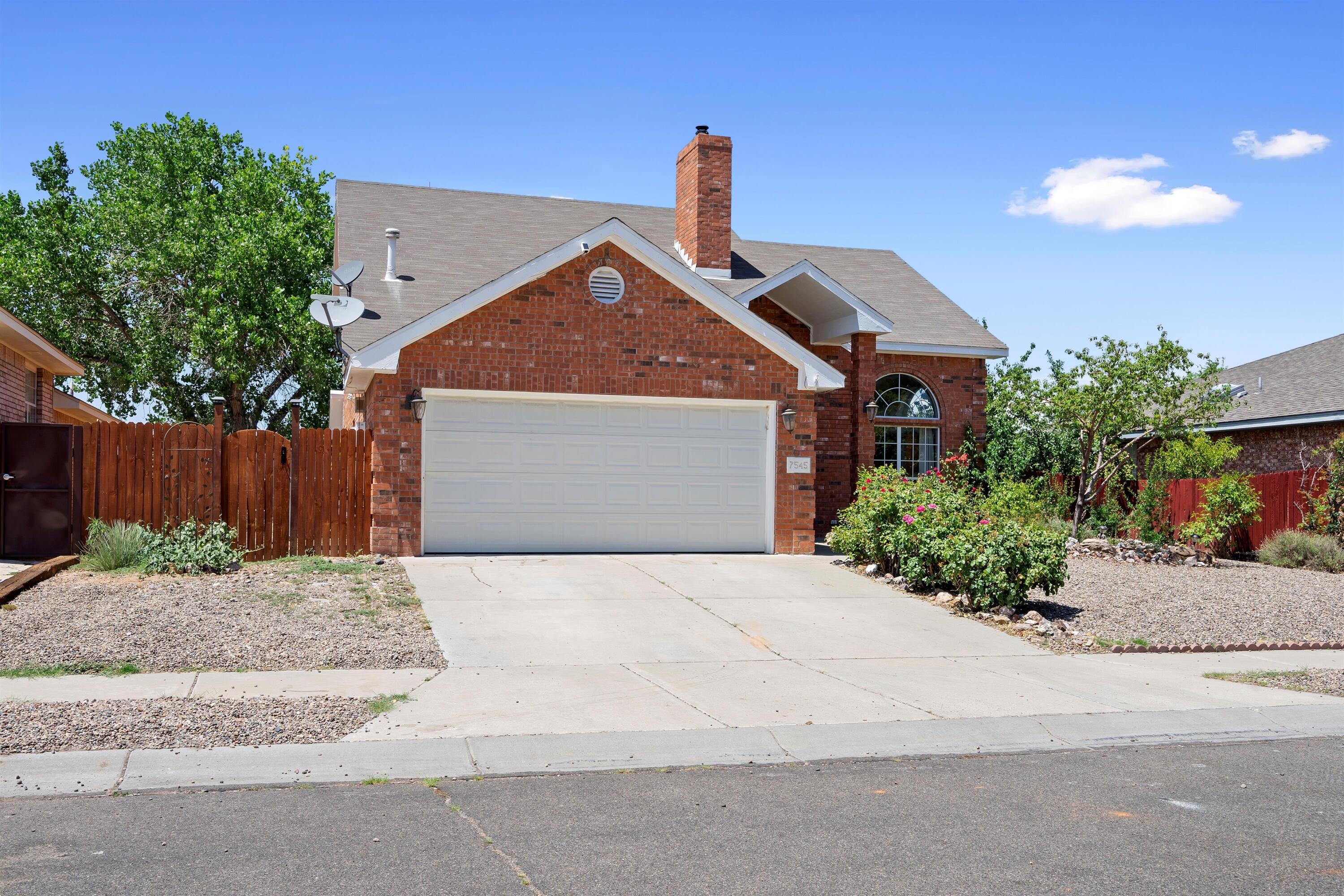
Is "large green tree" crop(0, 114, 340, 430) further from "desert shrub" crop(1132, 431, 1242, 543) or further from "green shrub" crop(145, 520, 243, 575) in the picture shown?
"desert shrub" crop(1132, 431, 1242, 543)

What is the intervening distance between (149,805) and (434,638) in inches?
174

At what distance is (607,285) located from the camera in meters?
15.7

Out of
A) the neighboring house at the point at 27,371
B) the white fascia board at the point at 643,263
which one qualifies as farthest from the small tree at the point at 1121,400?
the neighboring house at the point at 27,371

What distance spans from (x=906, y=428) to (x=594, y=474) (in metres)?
8.17

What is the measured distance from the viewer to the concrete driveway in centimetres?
801

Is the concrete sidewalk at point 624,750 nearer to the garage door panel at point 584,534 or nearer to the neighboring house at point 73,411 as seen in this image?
the garage door panel at point 584,534

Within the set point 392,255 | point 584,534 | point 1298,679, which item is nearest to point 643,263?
point 584,534

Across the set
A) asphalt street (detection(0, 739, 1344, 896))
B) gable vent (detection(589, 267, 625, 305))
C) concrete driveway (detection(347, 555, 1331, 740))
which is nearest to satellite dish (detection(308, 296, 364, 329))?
gable vent (detection(589, 267, 625, 305))

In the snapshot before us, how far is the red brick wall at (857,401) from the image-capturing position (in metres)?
19.6

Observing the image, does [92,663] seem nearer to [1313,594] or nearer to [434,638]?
[434,638]

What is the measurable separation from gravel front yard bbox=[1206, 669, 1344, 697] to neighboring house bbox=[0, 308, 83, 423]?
16.6 meters

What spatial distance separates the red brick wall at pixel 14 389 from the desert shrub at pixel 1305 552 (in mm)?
20711

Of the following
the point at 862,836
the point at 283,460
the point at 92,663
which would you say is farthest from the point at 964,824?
the point at 283,460

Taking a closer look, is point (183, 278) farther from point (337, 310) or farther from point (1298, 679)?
point (1298, 679)
